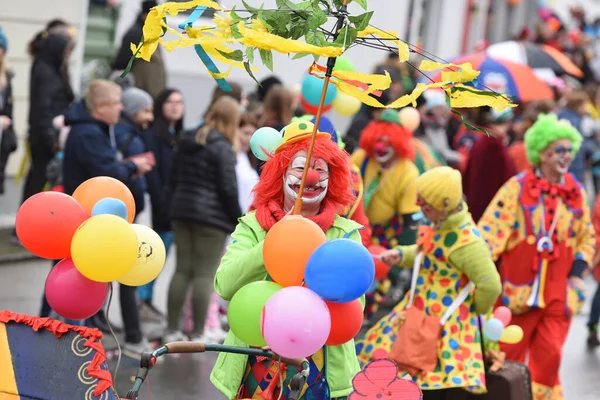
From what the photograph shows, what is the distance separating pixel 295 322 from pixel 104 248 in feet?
3.09

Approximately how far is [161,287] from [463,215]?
4.85 metres

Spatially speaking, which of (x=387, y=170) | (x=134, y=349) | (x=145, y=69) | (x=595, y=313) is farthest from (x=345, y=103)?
(x=595, y=313)

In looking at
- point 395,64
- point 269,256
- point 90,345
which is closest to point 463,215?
point 269,256

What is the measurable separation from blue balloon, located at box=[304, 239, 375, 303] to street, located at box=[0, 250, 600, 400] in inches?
130

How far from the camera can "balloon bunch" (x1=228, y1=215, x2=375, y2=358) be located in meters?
3.62

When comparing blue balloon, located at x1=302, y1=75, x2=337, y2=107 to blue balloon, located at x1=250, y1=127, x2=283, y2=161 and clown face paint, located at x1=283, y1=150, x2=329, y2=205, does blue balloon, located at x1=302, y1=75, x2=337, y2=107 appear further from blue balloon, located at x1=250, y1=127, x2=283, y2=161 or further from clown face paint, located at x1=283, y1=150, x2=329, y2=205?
clown face paint, located at x1=283, y1=150, x2=329, y2=205

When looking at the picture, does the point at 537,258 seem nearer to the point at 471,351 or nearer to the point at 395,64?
the point at 471,351

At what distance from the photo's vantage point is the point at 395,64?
44.3ft

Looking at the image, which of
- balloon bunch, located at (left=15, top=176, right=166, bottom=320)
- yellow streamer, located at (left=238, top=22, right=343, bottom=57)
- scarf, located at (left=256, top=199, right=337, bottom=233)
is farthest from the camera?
scarf, located at (left=256, top=199, right=337, bottom=233)

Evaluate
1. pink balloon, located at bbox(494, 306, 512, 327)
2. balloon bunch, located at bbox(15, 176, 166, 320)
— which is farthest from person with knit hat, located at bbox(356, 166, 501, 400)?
balloon bunch, located at bbox(15, 176, 166, 320)

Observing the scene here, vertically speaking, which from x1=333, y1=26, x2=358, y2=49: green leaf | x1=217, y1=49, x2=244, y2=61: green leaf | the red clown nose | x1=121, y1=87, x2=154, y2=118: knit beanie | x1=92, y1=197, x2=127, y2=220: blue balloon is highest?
x1=333, y1=26, x2=358, y2=49: green leaf

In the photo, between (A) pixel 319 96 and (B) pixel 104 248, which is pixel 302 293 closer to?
(B) pixel 104 248

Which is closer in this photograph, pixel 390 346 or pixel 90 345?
pixel 90 345

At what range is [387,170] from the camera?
29.4ft
